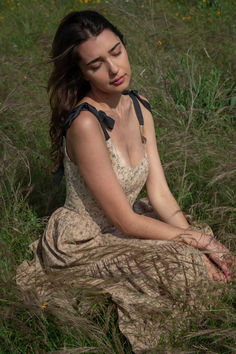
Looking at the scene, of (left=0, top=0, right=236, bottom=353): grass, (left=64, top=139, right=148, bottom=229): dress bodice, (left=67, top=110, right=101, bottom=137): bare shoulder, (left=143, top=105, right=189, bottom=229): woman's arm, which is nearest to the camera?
(left=0, top=0, right=236, bottom=353): grass

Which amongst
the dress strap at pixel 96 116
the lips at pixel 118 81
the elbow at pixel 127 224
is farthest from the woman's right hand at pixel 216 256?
the lips at pixel 118 81

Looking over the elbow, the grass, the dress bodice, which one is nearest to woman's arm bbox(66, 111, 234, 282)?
the elbow

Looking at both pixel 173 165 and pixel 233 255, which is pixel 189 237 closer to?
pixel 233 255

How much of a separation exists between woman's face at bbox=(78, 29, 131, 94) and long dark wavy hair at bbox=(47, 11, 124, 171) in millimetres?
29

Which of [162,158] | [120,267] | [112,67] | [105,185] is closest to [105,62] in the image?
[112,67]

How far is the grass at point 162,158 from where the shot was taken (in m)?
1.73

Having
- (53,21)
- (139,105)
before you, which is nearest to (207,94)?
(139,105)

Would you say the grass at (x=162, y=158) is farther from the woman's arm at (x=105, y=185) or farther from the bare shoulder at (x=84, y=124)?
the bare shoulder at (x=84, y=124)

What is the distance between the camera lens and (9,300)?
5.96 ft

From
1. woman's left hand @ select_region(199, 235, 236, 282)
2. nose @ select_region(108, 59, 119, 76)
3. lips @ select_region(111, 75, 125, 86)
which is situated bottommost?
woman's left hand @ select_region(199, 235, 236, 282)

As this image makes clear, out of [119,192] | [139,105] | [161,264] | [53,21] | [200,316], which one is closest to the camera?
[200,316]

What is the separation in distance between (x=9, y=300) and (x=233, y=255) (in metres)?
0.86

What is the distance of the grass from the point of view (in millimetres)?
1727

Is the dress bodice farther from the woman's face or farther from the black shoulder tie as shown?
the woman's face
